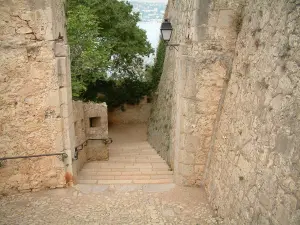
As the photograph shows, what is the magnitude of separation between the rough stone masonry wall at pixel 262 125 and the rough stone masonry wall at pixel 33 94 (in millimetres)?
3042

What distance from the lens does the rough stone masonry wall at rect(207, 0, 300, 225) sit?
3482 mm

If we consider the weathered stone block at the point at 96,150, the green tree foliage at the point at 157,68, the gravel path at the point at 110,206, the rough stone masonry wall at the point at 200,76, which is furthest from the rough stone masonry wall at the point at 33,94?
the green tree foliage at the point at 157,68

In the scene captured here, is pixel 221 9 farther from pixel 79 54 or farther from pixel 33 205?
pixel 79 54

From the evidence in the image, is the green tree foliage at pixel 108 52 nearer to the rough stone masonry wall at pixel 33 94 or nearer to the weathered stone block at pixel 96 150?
the weathered stone block at pixel 96 150

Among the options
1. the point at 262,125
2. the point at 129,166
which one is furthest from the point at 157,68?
the point at 262,125

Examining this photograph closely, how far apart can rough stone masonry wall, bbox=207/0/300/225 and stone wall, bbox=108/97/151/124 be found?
41.9 feet

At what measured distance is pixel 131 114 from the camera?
60.1 feet

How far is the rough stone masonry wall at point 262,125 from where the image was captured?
3.48m

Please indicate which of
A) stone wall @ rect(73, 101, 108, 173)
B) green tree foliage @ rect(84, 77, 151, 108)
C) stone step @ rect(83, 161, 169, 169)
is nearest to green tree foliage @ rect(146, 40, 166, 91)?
green tree foliage @ rect(84, 77, 151, 108)

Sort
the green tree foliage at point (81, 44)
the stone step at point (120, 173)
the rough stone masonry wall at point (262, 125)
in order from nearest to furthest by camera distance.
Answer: the rough stone masonry wall at point (262, 125)
the stone step at point (120, 173)
the green tree foliage at point (81, 44)

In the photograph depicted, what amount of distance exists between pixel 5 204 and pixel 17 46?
9.24 ft

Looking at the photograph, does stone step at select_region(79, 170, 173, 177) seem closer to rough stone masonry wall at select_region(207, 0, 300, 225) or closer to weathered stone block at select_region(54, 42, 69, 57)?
rough stone masonry wall at select_region(207, 0, 300, 225)

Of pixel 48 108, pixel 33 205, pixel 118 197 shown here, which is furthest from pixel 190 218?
pixel 48 108

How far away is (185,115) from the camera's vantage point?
5.95m
